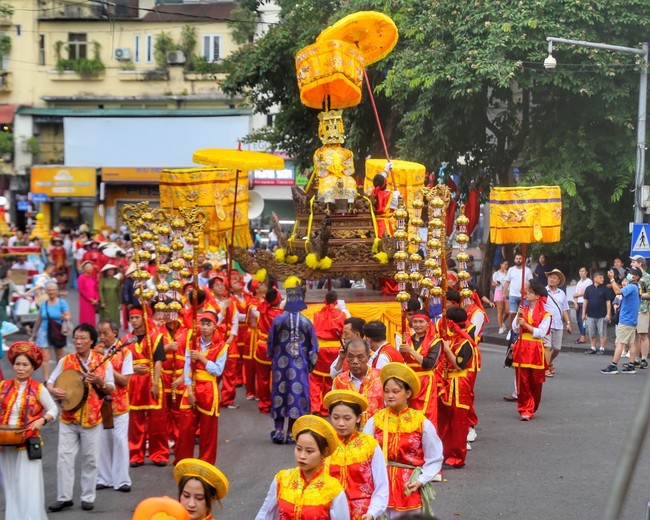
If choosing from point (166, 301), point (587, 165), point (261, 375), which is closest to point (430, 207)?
point (166, 301)

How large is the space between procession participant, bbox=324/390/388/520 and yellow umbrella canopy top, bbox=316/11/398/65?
10568mm

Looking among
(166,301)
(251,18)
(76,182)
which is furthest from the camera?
(76,182)

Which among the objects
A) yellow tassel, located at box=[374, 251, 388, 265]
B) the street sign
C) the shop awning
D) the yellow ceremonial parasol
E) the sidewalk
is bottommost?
the sidewalk

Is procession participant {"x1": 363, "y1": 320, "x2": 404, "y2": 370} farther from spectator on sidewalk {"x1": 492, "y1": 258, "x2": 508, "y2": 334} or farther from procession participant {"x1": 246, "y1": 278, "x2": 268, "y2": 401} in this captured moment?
spectator on sidewalk {"x1": 492, "y1": 258, "x2": 508, "y2": 334}

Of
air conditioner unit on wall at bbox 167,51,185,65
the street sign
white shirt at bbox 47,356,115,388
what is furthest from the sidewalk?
air conditioner unit on wall at bbox 167,51,185,65

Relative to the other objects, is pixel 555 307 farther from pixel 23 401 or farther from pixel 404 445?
pixel 404 445

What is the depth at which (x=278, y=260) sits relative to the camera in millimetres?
16203

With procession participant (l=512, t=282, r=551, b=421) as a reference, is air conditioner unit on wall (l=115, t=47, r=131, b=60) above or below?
above

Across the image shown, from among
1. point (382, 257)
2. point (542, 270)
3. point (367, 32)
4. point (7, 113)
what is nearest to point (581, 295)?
point (542, 270)

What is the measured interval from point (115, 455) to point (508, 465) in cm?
382

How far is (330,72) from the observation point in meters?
15.6

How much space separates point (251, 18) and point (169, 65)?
773 cm

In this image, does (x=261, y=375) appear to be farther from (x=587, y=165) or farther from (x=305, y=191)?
(x=587, y=165)

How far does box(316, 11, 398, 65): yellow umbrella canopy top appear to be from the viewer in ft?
54.6
